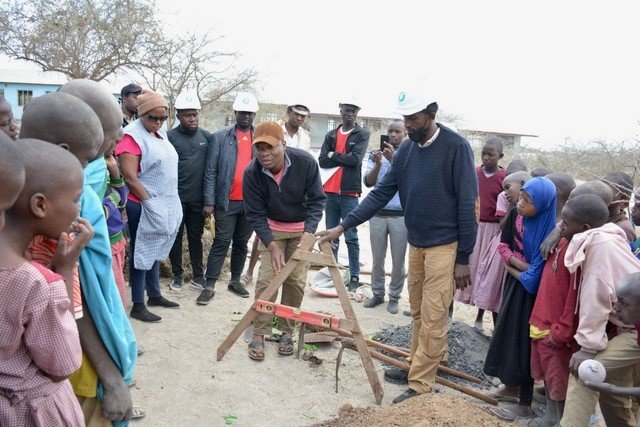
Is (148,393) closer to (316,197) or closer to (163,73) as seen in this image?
(316,197)

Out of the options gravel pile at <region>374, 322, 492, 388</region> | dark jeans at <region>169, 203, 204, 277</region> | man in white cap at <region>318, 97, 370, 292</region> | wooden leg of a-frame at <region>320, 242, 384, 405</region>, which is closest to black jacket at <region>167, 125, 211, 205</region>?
dark jeans at <region>169, 203, 204, 277</region>

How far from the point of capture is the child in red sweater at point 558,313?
3.26 metres

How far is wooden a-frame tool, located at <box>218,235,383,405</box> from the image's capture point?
3.94 meters

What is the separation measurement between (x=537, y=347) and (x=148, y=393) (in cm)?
275

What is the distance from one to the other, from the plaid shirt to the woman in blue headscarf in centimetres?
314

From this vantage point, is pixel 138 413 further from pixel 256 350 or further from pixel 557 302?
pixel 557 302

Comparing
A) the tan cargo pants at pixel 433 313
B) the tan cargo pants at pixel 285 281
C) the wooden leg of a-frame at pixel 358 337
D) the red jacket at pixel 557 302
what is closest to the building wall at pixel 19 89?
the tan cargo pants at pixel 285 281

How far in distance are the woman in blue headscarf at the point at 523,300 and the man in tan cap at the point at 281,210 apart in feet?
5.46

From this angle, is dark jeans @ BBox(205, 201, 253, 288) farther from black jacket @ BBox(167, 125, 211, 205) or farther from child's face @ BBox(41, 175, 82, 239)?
child's face @ BBox(41, 175, 82, 239)

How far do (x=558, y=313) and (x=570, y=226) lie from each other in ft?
1.88

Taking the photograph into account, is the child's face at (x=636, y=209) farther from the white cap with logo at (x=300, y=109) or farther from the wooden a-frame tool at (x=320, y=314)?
the white cap with logo at (x=300, y=109)

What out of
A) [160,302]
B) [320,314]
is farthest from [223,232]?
[320,314]

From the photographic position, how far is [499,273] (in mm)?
5070

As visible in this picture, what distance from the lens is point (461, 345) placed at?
4.84 m
